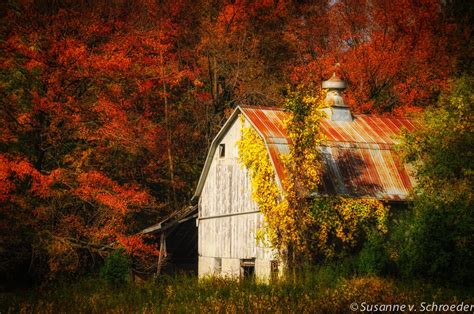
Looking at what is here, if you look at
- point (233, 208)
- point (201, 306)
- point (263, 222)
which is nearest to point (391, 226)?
point (263, 222)

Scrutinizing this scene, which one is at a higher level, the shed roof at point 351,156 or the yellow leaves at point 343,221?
the shed roof at point 351,156

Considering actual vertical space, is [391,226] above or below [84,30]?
below

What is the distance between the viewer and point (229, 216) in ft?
75.2

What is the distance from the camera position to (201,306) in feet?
→ 41.1

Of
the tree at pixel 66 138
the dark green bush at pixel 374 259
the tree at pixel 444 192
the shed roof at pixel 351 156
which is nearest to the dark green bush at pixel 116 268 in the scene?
the tree at pixel 66 138

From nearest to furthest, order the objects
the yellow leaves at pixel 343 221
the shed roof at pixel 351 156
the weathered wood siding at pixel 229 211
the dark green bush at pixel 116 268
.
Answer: the yellow leaves at pixel 343 221 → the shed roof at pixel 351 156 → the dark green bush at pixel 116 268 → the weathered wood siding at pixel 229 211

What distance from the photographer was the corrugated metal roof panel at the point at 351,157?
2052 centimetres

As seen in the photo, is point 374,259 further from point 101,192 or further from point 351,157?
point 101,192

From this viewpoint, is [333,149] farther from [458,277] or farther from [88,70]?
[88,70]

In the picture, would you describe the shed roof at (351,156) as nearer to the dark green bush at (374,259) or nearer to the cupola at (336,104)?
the cupola at (336,104)

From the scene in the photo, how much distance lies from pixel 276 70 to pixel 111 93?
37.1 ft

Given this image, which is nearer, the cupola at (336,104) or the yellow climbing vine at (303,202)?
the yellow climbing vine at (303,202)

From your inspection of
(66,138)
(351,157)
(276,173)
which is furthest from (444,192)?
(66,138)

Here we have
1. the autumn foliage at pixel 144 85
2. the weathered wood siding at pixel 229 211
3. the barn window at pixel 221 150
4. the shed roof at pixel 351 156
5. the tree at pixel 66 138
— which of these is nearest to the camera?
the shed roof at pixel 351 156
